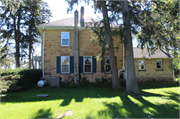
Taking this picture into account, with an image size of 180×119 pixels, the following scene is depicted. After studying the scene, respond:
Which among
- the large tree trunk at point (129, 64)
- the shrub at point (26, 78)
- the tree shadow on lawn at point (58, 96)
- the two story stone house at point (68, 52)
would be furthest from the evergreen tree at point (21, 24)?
the large tree trunk at point (129, 64)

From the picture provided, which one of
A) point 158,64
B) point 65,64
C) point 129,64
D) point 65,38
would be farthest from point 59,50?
point 158,64

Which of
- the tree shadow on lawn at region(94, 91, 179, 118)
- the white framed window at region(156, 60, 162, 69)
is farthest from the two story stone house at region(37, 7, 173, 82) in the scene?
the tree shadow on lawn at region(94, 91, 179, 118)

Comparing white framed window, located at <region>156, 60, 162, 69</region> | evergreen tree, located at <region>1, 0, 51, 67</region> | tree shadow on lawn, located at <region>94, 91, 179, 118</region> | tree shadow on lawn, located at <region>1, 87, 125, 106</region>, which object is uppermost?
evergreen tree, located at <region>1, 0, 51, 67</region>

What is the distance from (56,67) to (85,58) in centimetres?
301

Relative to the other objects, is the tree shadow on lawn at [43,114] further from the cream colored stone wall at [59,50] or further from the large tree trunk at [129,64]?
the cream colored stone wall at [59,50]

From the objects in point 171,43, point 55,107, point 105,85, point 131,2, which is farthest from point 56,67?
point 171,43

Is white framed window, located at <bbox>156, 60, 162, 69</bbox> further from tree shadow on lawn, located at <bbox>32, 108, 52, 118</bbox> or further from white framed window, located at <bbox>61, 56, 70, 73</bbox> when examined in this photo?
tree shadow on lawn, located at <bbox>32, 108, 52, 118</bbox>

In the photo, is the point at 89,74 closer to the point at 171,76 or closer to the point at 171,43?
the point at 171,43

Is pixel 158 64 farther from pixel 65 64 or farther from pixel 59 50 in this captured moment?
pixel 59 50

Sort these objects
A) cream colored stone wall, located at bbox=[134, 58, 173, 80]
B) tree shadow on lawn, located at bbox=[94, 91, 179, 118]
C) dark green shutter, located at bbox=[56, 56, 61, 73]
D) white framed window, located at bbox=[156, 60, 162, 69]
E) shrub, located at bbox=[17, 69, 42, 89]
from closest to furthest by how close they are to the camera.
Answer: tree shadow on lawn, located at bbox=[94, 91, 179, 118]
shrub, located at bbox=[17, 69, 42, 89]
dark green shutter, located at bbox=[56, 56, 61, 73]
cream colored stone wall, located at bbox=[134, 58, 173, 80]
white framed window, located at bbox=[156, 60, 162, 69]

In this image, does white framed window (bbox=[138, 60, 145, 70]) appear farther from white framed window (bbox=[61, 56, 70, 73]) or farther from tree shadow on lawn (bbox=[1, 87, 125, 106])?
white framed window (bbox=[61, 56, 70, 73])

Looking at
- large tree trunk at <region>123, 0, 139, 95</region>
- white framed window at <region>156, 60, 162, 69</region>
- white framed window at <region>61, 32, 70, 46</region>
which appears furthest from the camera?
white framed window at <region>156, 60, 162, 69</region>

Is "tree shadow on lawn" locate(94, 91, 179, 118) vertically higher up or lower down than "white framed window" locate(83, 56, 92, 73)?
lower down

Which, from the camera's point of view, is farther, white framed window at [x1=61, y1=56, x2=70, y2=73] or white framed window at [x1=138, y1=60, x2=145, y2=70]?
white framed window at [x1=138, y1=60, x2=145, y2=70]
